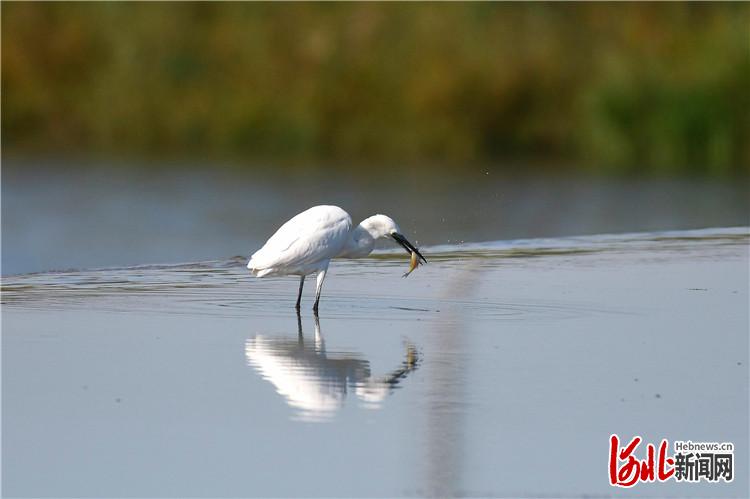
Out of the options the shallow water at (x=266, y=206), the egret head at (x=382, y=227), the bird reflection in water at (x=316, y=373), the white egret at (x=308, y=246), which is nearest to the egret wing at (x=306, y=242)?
the white egret at (x=308, y=246)

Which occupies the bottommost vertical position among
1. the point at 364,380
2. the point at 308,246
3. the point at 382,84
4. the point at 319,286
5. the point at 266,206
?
the point at 266,206

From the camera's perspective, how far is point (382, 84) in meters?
33.8

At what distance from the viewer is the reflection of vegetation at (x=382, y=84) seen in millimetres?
30469

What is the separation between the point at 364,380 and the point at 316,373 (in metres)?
0.30

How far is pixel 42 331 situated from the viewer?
31.8 feet

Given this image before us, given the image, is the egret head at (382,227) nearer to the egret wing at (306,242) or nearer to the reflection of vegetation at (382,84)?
the egret wing at (306,242)

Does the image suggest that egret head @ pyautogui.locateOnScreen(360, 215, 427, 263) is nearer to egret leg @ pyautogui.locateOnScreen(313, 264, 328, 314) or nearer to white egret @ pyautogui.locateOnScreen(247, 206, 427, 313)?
white egret @ pyautogui.locateOnScreen(247, 206, 427, 313)

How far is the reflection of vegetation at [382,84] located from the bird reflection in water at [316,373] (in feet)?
68.9

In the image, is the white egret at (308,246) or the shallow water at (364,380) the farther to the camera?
the white egret at (308,246)

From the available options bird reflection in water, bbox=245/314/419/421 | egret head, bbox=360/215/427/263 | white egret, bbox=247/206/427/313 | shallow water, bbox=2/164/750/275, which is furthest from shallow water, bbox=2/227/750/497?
shallow water, bbox=2/164/750/275

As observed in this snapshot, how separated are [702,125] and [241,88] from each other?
10494 mm

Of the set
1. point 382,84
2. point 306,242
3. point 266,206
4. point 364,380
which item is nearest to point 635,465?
point 364,380

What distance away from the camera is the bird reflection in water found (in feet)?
25.1

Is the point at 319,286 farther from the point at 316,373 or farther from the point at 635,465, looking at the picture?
the point at 635,465
